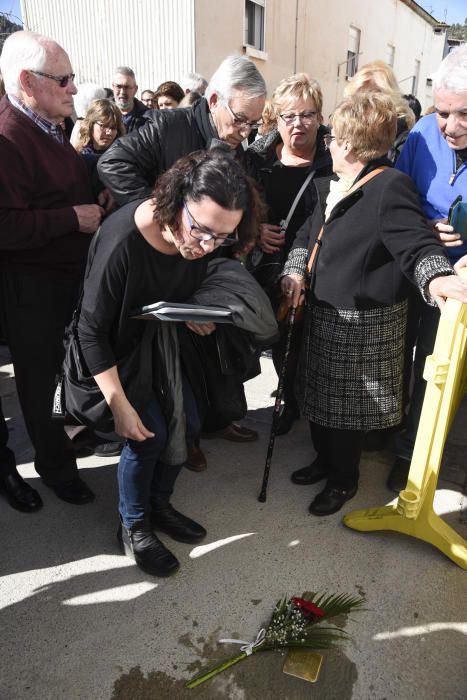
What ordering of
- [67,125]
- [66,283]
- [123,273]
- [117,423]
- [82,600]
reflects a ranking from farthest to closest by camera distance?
[67,125]
[66,283]
[82,600]
[117,423]
[123,273]

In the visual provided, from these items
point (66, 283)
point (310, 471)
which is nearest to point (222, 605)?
point (310, 471)

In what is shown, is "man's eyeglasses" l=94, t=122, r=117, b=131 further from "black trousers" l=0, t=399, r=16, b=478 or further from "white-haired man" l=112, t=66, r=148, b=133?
"black trousers" l=0, t=399, r=16, b=478

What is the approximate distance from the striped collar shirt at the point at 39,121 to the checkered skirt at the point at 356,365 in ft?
4.40

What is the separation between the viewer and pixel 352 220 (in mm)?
2148

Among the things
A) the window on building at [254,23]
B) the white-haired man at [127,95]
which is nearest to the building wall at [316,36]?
the window on building at [254,23]

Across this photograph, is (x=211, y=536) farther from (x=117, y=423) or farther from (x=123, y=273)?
(x=123, y=273)

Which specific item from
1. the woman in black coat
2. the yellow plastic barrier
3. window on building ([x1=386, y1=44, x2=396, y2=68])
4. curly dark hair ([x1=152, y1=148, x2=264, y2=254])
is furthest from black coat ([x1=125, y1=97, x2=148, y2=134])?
window on building ([x1=386, y1=44, x2=396, y2=68])

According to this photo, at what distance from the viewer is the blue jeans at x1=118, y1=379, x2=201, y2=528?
2.04 metres

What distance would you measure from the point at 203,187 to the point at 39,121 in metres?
0.97

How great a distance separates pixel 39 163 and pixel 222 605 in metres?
1.90

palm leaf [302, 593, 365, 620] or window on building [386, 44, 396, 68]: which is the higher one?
window on building [386, 44, 396, 68]

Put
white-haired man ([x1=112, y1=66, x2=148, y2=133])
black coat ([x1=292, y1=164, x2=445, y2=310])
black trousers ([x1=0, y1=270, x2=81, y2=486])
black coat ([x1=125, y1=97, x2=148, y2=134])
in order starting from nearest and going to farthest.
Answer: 1. black coat ([x1=292, y1=164, x2=445, y2=310])
2. black trousers ([x1=0, y1=270, x2=81, y2=486])
3. black coat ([x1=125, y1=97, x2=148, y2=134])
4. white-haired man ([x1=112, y1=66, x2=148, y2=133])

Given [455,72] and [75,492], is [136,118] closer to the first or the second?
[455,72]

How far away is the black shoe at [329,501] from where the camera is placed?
2.53 meters
